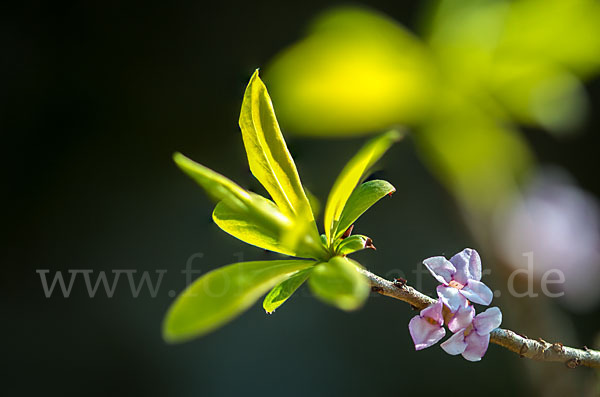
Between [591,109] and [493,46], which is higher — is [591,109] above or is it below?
below

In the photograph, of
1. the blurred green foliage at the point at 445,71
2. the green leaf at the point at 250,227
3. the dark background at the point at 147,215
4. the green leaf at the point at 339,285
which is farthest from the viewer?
the dark background at the point at 147,215

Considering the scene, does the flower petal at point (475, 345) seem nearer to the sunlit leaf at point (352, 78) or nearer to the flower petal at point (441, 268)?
the flower petal at point (441, 268)

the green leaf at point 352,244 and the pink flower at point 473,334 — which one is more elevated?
the green leaf at point 352,244

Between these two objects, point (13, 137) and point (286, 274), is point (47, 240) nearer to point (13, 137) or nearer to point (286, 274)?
point (13, 137)

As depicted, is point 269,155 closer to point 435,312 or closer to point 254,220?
point 254,220

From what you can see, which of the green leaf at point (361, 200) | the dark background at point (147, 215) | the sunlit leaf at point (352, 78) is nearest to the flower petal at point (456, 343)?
the green leaf at point (361, 200)

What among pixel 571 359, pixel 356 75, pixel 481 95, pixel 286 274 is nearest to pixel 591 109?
pixel 481 95

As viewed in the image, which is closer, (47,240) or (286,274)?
(286,274)
